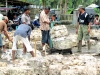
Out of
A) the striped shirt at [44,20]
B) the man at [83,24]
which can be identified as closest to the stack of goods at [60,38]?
the striped shirt at [44,20]

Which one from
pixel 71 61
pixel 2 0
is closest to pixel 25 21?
pixel 71 61

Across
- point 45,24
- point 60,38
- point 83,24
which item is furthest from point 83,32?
point 45,24

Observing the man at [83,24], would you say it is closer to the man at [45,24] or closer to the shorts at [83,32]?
the shorts at [83,32]

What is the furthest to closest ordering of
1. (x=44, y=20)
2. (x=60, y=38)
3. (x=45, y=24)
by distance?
(x=60, y=38)
(x=45, y=24)
(x=44, y=20)

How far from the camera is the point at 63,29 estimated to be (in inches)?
448

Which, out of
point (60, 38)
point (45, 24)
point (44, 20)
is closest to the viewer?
point (44, 20)

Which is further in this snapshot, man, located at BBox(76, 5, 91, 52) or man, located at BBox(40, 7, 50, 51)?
man, located at BBox(40, 7, 50, 51)

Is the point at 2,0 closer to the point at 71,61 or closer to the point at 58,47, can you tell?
the point at 58,47

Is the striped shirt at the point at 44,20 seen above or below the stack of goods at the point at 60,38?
above

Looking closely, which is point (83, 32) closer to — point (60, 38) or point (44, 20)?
point (60, 38)

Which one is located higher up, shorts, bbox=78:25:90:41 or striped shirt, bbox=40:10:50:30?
striped shirt, bbox=40:10:50:30

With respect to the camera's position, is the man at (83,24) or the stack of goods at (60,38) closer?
the man at (83,24)

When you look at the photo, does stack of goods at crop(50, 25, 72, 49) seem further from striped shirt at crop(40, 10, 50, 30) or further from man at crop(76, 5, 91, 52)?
man at crop(76, 5, 91, 52)

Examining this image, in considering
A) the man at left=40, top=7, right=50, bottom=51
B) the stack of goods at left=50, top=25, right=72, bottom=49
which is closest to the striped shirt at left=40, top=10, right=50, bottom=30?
the man at left=40, top=7, right=50, bottom=51
